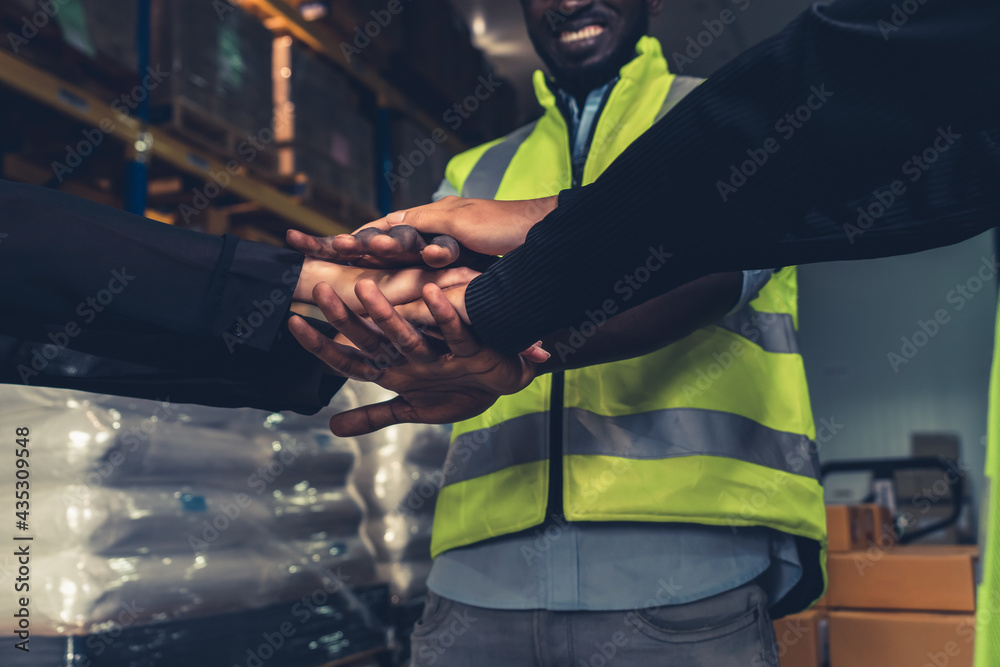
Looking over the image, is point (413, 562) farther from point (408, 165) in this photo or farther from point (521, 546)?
point (408, 165)

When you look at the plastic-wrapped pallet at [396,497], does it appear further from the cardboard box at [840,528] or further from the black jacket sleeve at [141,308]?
the cardboard box at [840,528]

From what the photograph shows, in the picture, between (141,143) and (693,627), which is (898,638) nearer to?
(693,627)

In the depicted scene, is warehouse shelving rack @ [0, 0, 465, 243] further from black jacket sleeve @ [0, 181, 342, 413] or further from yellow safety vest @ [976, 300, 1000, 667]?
yellow safety vest @ [976, 300, 1000, 667]

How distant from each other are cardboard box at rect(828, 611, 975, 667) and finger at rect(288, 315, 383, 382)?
2297mm

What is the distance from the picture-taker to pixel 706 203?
92cm

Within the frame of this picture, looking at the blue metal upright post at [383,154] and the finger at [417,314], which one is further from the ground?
the blue metal upright post at [383,154]

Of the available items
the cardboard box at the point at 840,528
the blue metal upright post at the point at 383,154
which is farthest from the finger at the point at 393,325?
the blue metal upright post at the point at 383,154

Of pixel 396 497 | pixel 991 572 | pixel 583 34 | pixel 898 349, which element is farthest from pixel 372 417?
pixel 898 349

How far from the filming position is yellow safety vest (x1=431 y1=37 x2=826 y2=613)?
1.26 metres

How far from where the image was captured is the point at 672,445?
4.23 feet

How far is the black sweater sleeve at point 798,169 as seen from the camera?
78cm

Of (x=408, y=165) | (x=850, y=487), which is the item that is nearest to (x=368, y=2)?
(x=408, y=165)

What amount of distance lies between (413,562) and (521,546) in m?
1.35

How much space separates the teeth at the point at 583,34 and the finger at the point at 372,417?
86 cm
